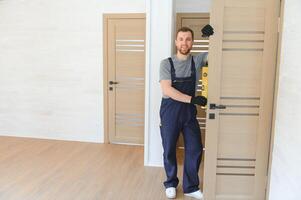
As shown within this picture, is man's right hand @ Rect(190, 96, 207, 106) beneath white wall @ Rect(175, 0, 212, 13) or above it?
beneath

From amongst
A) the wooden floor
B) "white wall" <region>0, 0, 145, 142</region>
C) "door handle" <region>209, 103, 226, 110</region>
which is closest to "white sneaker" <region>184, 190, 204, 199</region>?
the wooden floor

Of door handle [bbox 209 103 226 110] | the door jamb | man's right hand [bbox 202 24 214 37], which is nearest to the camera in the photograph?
the door jamb

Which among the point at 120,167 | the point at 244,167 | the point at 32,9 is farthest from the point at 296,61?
the point at 32,9

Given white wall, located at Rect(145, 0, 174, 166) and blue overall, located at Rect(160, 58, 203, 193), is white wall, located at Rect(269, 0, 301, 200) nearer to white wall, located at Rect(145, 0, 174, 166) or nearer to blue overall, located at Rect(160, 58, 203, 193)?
blue overall, located at Rect(160, 58, 203, 193)

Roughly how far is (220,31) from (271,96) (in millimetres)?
673

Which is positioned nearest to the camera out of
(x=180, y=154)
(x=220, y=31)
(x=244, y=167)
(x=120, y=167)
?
(x=220, y=31)

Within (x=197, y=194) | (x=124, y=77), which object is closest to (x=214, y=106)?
(x=197, y=194)

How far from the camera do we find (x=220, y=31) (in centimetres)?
247

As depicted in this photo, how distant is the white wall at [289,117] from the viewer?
1.85 metres

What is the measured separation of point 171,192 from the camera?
2910 millimetres

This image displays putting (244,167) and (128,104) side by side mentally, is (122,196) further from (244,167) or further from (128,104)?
(128,104)

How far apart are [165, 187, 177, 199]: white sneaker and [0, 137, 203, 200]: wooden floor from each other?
54 mm

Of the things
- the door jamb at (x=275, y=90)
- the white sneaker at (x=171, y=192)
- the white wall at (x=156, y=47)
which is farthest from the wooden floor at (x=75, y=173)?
the door jamb at (x=275, y=90)

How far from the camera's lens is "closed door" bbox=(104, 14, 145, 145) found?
4.38 meters
